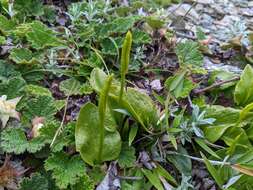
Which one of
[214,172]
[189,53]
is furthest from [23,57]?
[214,172]

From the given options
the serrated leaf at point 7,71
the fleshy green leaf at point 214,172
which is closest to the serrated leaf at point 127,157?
the fleshy green leaf at point 214,172

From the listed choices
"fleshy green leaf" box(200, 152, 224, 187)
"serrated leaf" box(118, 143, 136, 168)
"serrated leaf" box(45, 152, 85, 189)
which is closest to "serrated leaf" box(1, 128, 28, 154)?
"serrated leaf" box(45, 152, 85, 189)

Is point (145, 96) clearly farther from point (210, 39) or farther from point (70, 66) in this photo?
point (210, 39)

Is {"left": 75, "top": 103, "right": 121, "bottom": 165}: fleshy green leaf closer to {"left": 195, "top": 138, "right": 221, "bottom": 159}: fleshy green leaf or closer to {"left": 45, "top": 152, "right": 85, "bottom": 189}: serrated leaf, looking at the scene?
{"left": 45, "top": 152, "right": 85, "bottom": 189}: serrated leaf

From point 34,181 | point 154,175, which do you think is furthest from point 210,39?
point 34,181

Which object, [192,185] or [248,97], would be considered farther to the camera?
[248,97]
